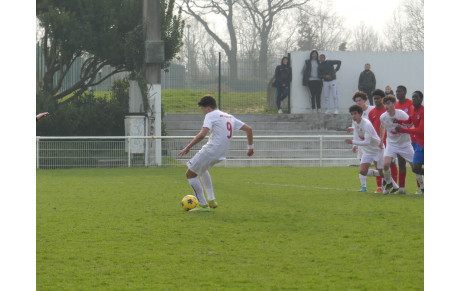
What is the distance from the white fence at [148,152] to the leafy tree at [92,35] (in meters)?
2.89

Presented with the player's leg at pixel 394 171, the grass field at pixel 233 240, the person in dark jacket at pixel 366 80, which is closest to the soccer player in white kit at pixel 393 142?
the grass field at pixel 233 240

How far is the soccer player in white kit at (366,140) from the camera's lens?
1439cm

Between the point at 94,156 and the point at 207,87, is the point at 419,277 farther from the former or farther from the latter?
the point at 207,87

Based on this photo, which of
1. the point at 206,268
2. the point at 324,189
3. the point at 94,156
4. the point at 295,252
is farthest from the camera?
the point at 94,156

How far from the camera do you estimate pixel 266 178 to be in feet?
63.6

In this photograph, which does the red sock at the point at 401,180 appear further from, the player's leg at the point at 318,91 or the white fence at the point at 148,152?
the player's leg at the point at 318,91

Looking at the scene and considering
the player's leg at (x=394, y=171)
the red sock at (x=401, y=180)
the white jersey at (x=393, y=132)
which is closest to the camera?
the white jersey at (x=393, y=132)

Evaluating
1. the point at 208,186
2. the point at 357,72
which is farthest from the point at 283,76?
the point at 208,186

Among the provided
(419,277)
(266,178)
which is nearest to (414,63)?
(266,178)

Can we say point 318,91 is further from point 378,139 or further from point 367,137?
point 367,137

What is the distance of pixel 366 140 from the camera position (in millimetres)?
14414

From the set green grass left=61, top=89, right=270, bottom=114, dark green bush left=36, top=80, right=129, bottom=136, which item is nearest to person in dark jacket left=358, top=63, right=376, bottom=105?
green grass left=61, top=89, right=270, bottom=114

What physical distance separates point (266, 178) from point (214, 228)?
950 centimetres

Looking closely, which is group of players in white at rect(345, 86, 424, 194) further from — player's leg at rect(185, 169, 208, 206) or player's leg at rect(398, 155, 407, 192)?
player's leg at rect(185, 169, 208, 206)
